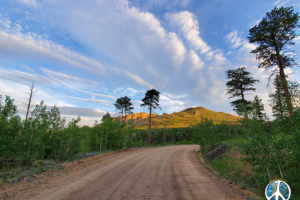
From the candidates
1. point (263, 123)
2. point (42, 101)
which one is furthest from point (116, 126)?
point (263, 123)

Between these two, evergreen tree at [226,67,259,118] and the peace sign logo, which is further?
evergreen tree at [226,67,259,118]

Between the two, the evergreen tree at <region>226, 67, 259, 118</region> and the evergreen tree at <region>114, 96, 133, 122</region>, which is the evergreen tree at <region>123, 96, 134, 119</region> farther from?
the evergreen tree at <region>226, 67, 259, 118</region>

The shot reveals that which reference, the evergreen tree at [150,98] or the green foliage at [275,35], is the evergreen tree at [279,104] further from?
the evergreen tree at [150,98]

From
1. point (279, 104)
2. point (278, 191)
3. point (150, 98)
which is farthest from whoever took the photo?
point (150, 98)

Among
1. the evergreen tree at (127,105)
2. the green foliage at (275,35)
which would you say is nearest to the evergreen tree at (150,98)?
the evergreen tree at (127,105)

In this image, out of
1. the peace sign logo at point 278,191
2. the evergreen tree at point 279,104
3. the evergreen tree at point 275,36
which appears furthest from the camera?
the evergreen tree at point 275,36

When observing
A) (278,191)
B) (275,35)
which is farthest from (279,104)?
(275,35)

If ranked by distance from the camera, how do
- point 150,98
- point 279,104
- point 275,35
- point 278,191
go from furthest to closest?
point 150,98 < point 275,35 < point 279,104 < point 278,191

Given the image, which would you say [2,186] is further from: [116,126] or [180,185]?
[116,126]

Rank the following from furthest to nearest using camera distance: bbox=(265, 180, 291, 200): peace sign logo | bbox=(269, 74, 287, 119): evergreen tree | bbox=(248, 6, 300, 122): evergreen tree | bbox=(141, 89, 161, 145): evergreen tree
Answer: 1. bbox=(141, 89, 161, 145): evergreen tree
2. bbox=(248, 6, 300, 122): evergreen tree
3. bbox=(269, 74, 287, 119): evergreen tree
4. bbox=(265, 180, 291, 200): peace sign logo

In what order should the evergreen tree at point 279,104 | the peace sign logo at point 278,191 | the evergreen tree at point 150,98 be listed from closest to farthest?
the peace sign logo at point 278,191, the evergreen tree at point 279,104, the evergreen tree at point 150,98

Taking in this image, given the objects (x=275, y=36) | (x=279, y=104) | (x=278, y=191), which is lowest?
(x=278, y=191)

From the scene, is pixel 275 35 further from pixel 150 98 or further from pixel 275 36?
pixel 150 98

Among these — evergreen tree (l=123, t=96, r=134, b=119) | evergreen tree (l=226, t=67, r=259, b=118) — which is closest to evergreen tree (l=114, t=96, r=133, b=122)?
evergreen tree (l=123, t=96, r=134, b=119)
